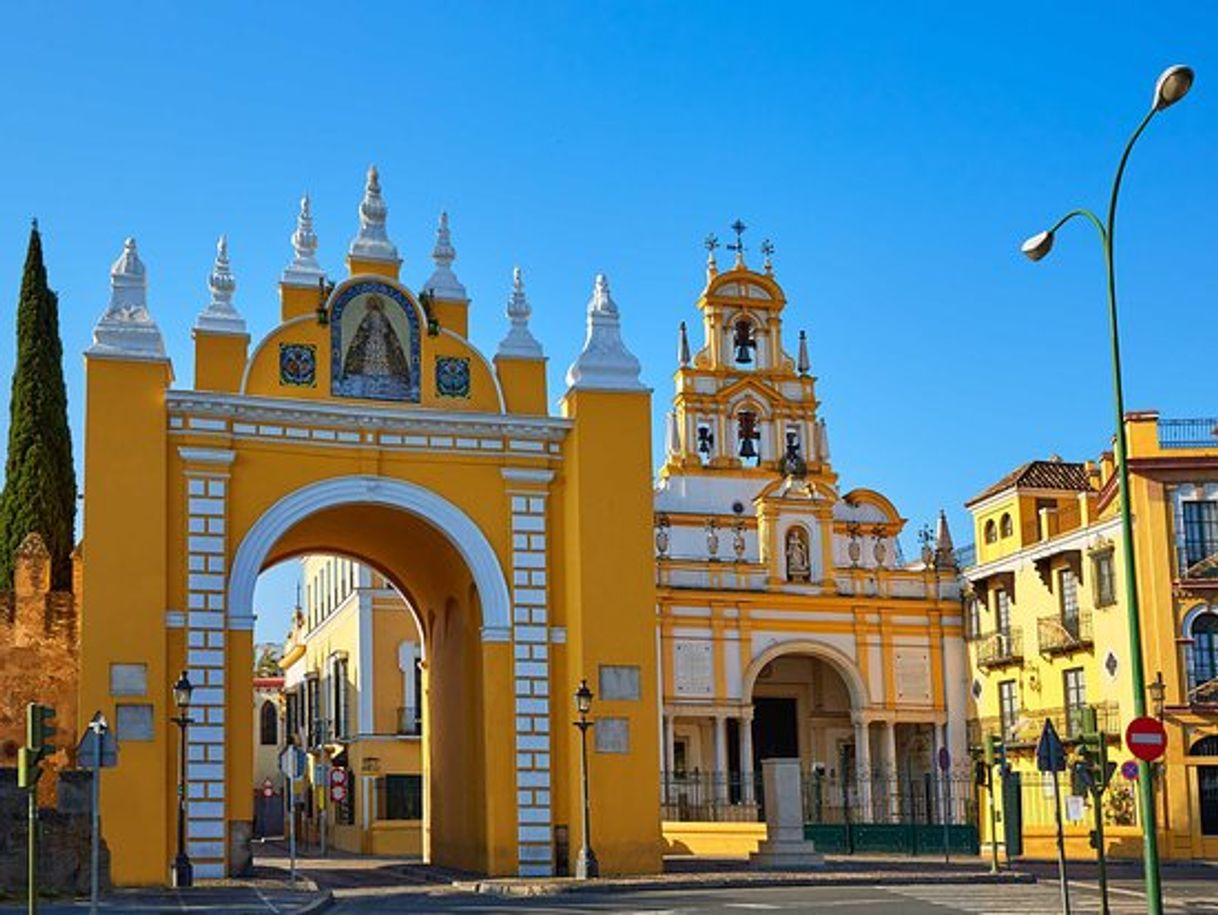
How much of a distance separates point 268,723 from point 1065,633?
39.8 meters

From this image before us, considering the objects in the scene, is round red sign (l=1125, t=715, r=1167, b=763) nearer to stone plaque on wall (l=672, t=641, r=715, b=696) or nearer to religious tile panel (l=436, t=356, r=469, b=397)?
religious tile panel (l=436, t=356, r=469, b=397)

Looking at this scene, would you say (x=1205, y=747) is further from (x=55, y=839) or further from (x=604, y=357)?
(x=55, y=839)

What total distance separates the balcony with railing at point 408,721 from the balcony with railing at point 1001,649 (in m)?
16.6

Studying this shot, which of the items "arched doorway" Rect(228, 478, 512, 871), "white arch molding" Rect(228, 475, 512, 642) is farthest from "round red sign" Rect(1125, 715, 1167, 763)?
"white arch molding" Rect(228, 475, 512, 642)

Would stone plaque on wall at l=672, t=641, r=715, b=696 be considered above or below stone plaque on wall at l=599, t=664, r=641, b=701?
above

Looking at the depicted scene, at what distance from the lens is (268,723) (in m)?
77.4

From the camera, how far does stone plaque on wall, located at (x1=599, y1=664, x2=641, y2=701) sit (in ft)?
106

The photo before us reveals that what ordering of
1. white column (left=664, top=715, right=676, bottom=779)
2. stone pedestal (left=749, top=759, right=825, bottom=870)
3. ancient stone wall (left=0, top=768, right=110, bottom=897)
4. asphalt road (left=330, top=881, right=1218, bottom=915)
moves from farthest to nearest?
white column (left=664, top=715, right=676, bottom=779)
stone pedestal (left=749, top=759, right=825, bottom=870)
ancient stone wall (left=0, top=768, right=110, bottom=897)
asphalt road (left=330, top=881, right=1218, bottom=915)

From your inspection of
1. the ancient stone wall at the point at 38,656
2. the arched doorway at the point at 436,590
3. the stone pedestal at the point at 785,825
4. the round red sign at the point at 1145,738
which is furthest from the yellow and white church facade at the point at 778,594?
the round red sign at the point at 1145,738

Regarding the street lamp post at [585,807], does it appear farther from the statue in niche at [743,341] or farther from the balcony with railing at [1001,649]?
the statue in niche at [743,341]

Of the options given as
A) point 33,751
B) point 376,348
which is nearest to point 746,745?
point 376,348

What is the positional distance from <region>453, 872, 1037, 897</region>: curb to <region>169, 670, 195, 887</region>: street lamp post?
4424 millimetres

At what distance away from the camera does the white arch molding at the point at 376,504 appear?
31.1 metres

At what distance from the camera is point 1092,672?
156ft
